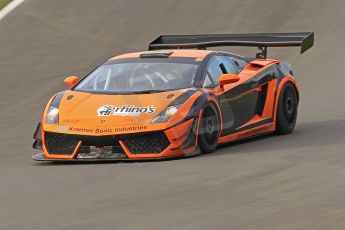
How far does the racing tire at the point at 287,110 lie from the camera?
46.8ft

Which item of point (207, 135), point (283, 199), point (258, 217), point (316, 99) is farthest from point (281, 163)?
point (316, 99)

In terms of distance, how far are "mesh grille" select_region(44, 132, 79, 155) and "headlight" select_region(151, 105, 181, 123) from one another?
0.84 metres

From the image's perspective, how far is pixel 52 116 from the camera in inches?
496

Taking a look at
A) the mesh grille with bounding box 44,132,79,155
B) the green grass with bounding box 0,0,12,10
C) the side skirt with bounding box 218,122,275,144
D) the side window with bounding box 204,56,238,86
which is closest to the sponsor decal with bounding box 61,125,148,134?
the mesh grille with bounding box 44,132,79,155

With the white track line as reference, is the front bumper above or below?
below

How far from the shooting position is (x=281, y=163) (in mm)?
11242

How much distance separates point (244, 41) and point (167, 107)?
2.87 metres

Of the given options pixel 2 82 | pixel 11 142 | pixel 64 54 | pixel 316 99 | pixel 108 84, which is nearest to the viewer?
pixel 108 84

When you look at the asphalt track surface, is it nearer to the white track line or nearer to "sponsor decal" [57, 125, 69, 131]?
the white track line

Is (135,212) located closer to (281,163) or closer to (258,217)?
(258,217)

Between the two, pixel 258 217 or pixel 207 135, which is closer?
pixel 258 217

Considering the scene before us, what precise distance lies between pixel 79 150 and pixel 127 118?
576 mm

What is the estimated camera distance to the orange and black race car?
12.1m

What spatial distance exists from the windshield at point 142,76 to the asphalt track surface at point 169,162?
91 centimetres
